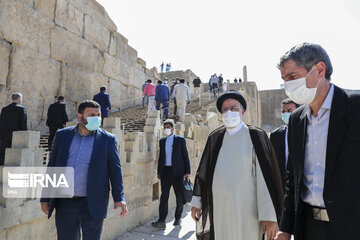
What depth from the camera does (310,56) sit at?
193 centimetres

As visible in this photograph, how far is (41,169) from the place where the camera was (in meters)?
3.49

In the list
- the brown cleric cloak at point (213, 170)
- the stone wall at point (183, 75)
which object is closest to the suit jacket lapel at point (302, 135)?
the brown cleric cloak at point (213, 170)

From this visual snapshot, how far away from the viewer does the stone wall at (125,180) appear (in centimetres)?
320

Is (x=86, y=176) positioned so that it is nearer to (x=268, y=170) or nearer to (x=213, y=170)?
(x=213, y=170)

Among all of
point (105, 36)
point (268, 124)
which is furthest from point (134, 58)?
point (268, 124)

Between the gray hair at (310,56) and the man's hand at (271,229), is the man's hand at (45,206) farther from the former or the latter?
the gray hair at (310,56)

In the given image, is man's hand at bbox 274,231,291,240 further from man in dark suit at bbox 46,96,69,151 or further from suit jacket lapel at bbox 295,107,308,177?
man in dark suit at bbox 46,96,69,151

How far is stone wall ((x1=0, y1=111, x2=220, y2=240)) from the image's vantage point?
10.5 ft

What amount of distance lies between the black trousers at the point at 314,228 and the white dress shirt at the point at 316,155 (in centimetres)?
9

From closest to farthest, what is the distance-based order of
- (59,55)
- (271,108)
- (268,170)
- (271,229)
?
(271,229), (268,170), (59,55), (271,108)

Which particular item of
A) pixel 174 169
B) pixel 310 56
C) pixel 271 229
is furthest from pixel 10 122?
pixel 310 56

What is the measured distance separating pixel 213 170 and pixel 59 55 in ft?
32.5

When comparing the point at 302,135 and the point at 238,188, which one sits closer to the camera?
the point at 302,135

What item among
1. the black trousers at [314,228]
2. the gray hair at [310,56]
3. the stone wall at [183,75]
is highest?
the stone wall at [183,75]
